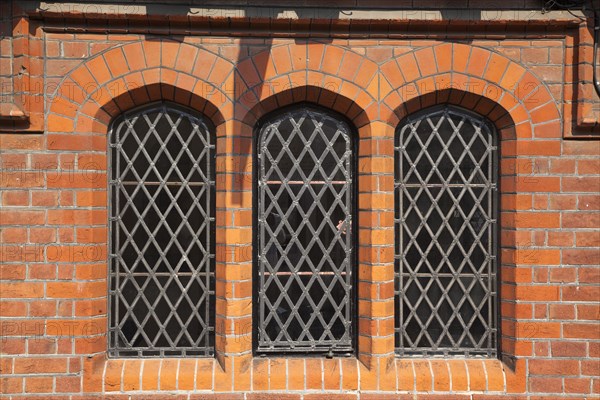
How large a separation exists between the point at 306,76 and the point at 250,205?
0.98 metres

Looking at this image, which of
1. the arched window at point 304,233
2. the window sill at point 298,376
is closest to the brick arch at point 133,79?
the arched window at point 304,233

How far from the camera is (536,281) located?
12.9 ft

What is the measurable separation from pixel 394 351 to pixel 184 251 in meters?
1.67

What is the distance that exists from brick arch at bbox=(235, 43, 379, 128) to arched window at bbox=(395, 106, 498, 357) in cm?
41

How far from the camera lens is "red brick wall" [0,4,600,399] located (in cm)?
384

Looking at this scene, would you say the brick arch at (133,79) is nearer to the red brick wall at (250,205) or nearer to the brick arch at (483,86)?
the red brick wall at (250,205)

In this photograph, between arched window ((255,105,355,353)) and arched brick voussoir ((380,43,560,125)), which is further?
arched window ((255,105,355,353))

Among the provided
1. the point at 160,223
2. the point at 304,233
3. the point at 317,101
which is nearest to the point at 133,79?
the point at 160,223

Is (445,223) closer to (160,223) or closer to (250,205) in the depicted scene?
(250,205)

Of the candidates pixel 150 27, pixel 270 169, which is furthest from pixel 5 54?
pixel 270 169

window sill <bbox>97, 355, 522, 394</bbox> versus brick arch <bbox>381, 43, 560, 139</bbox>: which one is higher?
brick arch <bbox>381, 43, 560, 139</bbox>

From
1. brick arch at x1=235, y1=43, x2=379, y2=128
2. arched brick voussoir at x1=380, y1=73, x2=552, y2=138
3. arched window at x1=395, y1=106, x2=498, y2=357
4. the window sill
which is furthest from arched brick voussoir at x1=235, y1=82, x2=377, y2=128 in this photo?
the window sill

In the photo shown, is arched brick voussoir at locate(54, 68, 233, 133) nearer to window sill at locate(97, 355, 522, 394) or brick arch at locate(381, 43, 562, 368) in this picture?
brick arch at locate(381, 43, 562, 368)

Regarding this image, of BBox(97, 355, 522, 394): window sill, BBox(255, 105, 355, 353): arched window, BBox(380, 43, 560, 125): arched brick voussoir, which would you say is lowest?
BBox(97, 355, 522, 394): window sill
